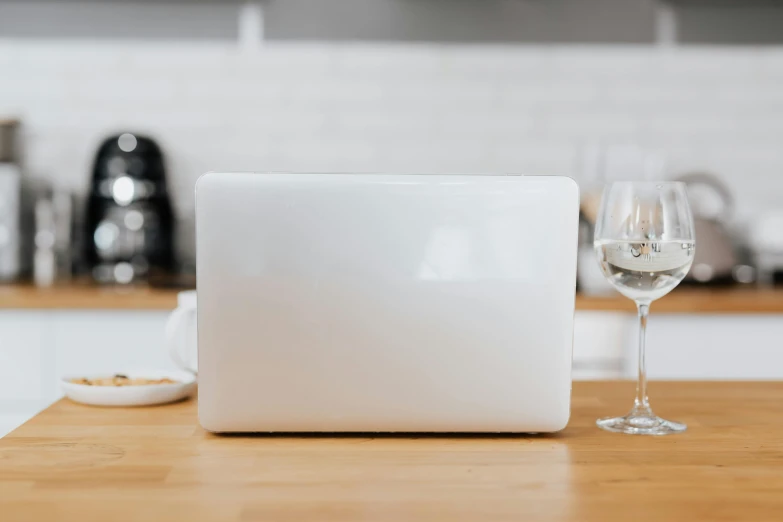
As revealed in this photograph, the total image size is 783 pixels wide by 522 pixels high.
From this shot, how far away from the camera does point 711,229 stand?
2.26m

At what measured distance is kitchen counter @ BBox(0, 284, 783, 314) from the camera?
74.3 inches

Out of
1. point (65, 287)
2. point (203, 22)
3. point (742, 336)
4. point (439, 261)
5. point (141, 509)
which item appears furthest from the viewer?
point (203, 22)

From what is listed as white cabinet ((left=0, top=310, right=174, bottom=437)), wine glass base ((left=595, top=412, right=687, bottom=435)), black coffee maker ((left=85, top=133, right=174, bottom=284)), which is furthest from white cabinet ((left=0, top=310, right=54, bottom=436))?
wine glass base ((left=595, top=412, right=687, bottom=435))

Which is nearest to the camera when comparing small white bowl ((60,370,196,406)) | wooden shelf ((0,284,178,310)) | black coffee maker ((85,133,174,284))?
small white bowl ((60,370,196,406))

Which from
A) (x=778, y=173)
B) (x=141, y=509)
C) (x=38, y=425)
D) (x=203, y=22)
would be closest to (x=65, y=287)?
(x=203, y=22)

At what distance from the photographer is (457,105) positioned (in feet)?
8.21

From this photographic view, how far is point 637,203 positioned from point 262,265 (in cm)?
31

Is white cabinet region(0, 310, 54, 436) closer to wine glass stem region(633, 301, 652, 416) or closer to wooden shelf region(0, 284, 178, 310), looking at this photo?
wooden shelf region(0, 284, 178, 310)

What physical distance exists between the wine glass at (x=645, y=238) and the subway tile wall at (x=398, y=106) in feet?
5.96

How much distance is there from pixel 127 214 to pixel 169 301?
41 cm

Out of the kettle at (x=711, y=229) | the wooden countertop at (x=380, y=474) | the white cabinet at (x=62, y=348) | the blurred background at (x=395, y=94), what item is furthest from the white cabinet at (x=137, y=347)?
the wooden countertop at (x=380, y=474)

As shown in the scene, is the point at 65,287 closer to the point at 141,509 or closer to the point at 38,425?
the point at 38,425

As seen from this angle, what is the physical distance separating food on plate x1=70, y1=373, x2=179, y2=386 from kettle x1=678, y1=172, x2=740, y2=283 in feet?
5.41

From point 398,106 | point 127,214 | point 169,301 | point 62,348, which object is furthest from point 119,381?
point 398,106
